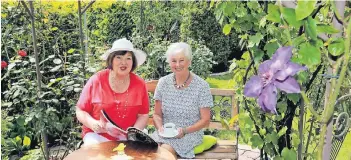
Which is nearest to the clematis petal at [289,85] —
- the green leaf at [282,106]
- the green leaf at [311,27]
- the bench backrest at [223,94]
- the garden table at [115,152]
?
the green leaf at [311,27]

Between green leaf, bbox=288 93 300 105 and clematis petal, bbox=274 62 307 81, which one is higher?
clematis petal, bbox=274 62 307 81

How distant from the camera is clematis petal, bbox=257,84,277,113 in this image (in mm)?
1006

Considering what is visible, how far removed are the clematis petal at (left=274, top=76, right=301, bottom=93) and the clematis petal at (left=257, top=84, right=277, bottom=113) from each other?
0.6 inches

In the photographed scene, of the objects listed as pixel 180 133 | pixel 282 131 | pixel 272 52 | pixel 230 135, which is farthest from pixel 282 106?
pixel 230 135

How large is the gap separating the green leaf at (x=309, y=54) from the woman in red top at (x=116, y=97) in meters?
2.19

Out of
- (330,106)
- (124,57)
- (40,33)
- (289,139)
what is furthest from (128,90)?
(330,106)

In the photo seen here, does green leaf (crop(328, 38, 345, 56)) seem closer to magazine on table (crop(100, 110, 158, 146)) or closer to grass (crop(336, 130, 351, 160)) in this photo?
magazine on table (crop(100, 110, 158, 146))

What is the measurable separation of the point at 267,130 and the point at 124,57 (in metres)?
1.59

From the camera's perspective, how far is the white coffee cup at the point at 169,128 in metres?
3.20

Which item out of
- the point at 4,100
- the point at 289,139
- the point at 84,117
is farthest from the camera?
the point at 4,100

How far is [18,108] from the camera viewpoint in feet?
13.8

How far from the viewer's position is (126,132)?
9.29ft

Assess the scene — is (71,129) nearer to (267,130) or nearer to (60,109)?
(60,109)

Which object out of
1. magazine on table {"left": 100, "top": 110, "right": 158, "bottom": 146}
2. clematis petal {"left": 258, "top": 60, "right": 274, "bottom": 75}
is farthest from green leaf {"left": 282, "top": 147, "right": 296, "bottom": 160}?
magazine on table {"left": 100, "top": 110, "right": 158, "bottom": 146}
